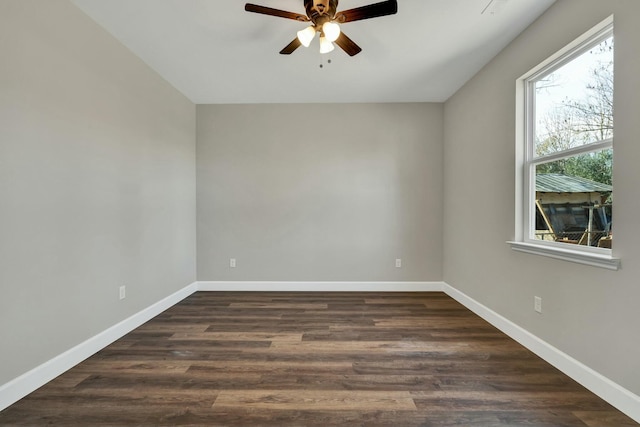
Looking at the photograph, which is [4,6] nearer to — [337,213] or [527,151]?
[337,213]

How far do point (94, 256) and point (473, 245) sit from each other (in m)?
3.63

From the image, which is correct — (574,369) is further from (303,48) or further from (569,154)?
(303,48)

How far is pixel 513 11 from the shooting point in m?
2.04

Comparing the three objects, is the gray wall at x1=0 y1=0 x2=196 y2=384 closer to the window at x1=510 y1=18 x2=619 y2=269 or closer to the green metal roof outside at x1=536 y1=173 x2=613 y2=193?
the window at x1=510 y1=18 x2=619 y2=269

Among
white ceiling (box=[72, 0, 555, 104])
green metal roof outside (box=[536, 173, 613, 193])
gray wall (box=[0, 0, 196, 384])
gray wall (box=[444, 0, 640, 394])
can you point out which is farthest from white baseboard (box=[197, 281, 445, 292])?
white ceiling (box=[72, 0, 555, 104])

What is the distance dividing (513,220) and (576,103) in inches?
39.1

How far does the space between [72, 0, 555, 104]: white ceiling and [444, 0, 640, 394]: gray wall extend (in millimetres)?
261

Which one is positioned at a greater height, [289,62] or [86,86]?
[289,62]

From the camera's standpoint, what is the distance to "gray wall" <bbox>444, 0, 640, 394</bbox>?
4.92ft

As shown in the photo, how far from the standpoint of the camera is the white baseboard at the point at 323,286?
3812 millimetres

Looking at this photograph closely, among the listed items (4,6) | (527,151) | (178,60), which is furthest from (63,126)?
(527,151)

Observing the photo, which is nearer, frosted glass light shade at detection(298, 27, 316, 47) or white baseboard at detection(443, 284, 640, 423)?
white baseboard at detection(443, 284, 640, 423)

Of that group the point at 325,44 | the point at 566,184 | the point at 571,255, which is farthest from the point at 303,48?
the point at 571,255

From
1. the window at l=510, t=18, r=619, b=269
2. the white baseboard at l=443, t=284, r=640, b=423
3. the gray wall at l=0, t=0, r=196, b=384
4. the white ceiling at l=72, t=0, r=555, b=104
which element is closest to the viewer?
the white baseboard at l=443, t=284, r=640, b=423
